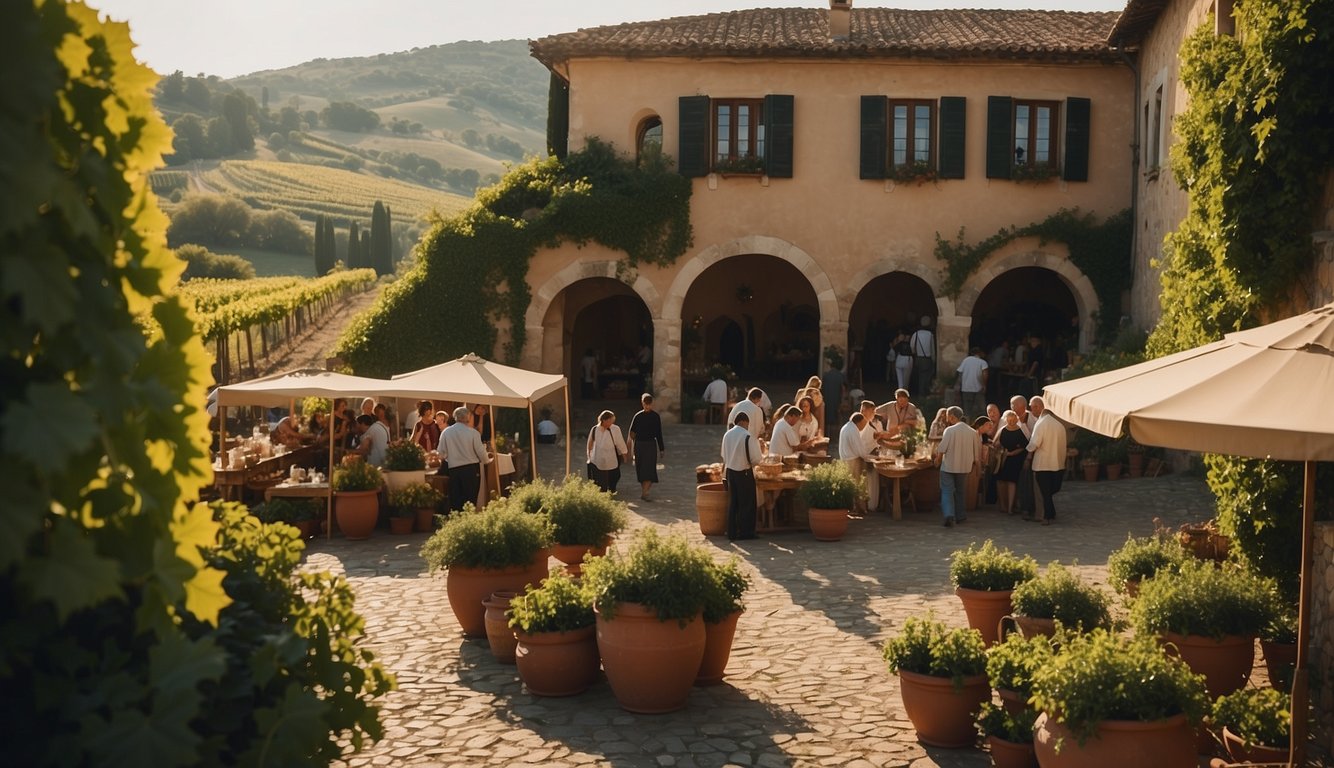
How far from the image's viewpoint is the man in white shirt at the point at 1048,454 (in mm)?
14094

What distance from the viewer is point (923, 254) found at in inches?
932

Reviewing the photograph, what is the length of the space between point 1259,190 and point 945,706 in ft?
15.6

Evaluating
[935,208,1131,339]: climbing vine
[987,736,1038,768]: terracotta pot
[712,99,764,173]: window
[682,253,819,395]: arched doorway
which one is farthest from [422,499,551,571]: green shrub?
[682,253,819,395]: arched doorway

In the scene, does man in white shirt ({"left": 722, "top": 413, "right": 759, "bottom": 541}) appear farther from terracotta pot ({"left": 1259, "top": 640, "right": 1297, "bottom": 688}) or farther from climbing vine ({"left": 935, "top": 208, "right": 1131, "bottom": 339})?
climbing vine ({"left": 935, "top": 208, "right": 1131, "bottom": 339})

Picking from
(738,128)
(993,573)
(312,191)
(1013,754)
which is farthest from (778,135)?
(312,191)

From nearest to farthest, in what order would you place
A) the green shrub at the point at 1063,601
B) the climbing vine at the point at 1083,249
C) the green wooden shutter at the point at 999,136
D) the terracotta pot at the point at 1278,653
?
the terracotta pot at the point at 1278,653 < the green shrub at the point at 1063,601 < the climbing vine at the point at 1083,249 < the green wooden shutter at the point at 999,136

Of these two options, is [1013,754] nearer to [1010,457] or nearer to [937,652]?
[937,652]

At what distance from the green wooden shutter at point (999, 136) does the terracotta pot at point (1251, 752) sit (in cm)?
1827

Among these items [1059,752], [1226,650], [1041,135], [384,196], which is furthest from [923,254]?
[384,196]

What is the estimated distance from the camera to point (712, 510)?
1380cm

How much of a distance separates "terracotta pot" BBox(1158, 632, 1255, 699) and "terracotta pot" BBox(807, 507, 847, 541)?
6.38 metres

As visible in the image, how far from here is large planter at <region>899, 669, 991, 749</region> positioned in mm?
6918

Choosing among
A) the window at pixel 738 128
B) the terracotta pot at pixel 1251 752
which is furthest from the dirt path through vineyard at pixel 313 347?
the terracotta pot at pixel 1251 752

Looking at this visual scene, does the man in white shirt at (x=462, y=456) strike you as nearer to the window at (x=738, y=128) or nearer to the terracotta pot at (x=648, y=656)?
the terracotta pot at (x=648, y=656)
